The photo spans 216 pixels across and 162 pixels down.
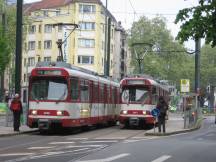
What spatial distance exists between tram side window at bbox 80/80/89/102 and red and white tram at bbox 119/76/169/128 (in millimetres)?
5269

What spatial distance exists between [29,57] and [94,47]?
15271 mm

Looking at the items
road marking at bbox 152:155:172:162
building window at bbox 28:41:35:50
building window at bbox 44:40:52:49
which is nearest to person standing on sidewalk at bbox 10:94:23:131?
road marking at bbox 152:155:172:162

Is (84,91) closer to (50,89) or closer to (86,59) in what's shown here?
(50,89)

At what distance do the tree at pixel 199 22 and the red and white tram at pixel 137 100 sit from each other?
60.9ft

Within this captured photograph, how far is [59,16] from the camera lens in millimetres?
114000

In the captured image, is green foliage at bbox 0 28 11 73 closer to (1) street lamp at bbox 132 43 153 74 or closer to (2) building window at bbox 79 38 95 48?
(1) street lamp at bbox 132 43 153 74

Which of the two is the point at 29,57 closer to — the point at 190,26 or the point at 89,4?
the point at 89,4

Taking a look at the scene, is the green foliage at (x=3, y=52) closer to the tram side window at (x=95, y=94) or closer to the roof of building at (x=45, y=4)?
the tram side window at (x=95, y=94)

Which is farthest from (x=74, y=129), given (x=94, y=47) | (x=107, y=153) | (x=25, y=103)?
(x=94, y=47)

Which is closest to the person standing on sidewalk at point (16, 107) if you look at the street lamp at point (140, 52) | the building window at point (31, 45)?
the street lamp at point (140, 52)

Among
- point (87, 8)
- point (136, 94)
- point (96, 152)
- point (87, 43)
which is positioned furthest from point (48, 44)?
point (96, 152)

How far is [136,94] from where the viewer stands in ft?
126

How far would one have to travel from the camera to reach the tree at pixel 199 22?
19.3m

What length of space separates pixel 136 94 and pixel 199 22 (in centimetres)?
1931
